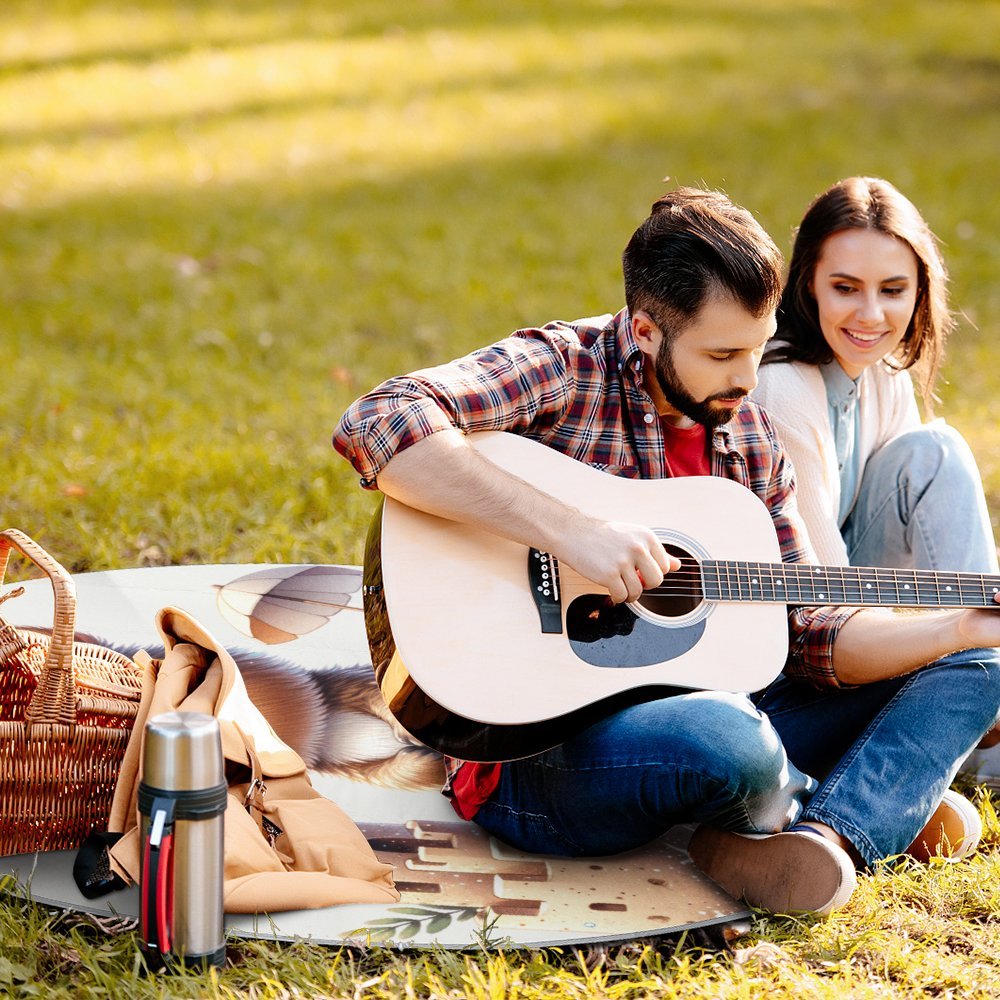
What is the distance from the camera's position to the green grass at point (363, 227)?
2547mm

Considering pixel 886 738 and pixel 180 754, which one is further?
pixel 886 738

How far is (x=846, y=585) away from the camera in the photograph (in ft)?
9.19

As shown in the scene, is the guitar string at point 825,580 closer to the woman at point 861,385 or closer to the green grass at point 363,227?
the woman at point 861,385

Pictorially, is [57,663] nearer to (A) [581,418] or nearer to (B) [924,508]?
(A) [581,418]

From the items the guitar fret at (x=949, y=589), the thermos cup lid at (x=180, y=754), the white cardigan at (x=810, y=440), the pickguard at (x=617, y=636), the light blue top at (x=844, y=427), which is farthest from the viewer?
the light blue top at (x=844, y=427)

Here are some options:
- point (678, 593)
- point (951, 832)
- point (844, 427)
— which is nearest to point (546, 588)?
point (678, 593)

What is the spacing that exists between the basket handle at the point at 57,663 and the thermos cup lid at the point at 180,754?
1.15ft

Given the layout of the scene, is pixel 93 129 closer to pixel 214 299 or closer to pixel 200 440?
pixel 214 299

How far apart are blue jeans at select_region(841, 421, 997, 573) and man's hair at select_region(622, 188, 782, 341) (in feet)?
2.84

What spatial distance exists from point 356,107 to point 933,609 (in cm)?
740

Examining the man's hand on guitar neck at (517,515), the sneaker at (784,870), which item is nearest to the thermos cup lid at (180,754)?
the man's hand on guitar neck at (517,515)

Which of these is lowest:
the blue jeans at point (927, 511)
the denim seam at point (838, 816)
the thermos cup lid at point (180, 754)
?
the denim seam at point (838, 816)

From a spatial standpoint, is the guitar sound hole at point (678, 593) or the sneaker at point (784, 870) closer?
the sneaker at point (784, 870)

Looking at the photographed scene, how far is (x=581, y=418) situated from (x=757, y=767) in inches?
31.9
